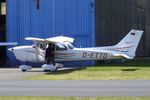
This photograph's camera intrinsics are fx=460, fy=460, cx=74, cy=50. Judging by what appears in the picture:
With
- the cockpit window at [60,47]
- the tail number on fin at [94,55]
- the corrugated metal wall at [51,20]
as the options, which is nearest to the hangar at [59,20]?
the corrugated metal wall at [51,20]

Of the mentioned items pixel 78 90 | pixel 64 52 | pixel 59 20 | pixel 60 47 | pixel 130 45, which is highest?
pixel 59 20

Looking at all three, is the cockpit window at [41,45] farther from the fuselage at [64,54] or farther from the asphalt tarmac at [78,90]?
the asphalt tarmac at [78,90]

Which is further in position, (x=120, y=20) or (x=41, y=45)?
(x=120, y=20)

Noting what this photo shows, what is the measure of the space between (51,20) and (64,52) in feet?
18.1

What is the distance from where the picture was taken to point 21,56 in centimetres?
3256

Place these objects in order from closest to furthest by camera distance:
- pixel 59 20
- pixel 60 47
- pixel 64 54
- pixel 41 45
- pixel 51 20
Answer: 1. pixel 41 45
2. pixel 60 47
3. pixel 64 54
4. pixel 59 20
5. pixel 51 20

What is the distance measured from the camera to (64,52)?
3272 cm

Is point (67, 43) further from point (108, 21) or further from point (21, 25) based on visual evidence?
point (108, 21)

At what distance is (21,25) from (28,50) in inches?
245

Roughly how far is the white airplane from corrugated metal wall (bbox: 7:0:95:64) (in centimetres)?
386

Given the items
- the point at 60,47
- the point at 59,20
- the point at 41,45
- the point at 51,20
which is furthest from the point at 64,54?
the point at 51,20

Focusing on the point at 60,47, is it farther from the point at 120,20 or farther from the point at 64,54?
the point at 120,20

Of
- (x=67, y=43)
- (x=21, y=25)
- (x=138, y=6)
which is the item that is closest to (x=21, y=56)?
(x=67, y=43)

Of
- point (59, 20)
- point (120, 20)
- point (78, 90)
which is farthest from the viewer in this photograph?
point (120, 20)
